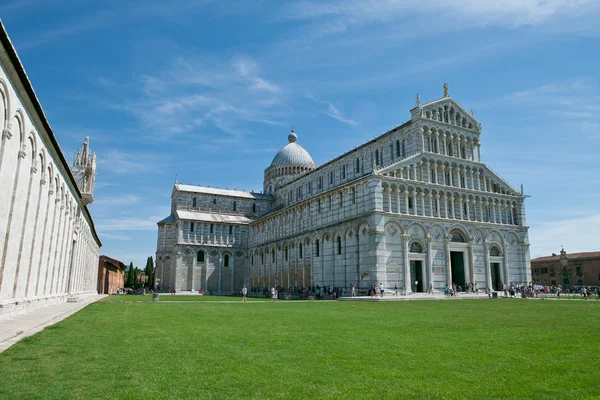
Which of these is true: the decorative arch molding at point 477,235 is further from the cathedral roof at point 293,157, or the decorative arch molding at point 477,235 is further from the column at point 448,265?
the cathedral roof at point 293,157

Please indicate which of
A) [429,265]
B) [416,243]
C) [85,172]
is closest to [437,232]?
[416,243]

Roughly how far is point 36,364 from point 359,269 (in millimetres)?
34622

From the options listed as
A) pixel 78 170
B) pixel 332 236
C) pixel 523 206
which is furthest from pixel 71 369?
pixel 523 206

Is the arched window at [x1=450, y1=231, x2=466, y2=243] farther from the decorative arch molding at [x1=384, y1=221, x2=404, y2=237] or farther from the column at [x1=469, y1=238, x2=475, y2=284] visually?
the decorative arch molding at [x1=384, y1=221, x2=404, y2=237]

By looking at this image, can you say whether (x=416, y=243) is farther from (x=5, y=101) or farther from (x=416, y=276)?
(x=5, y=101)

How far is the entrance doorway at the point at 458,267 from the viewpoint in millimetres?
43906

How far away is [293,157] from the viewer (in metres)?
72.9

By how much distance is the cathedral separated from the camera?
4000cm

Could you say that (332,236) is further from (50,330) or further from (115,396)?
(115,396)

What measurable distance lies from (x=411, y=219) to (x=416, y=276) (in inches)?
223

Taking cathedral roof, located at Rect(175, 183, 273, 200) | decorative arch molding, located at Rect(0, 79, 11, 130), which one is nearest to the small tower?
decorative arch molding, located at Rect(0, 79, 11, 130)

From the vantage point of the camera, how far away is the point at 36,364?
7.57 m

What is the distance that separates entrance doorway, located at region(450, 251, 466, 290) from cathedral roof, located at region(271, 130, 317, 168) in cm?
3361

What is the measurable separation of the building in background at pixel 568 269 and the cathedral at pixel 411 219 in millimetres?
31182
